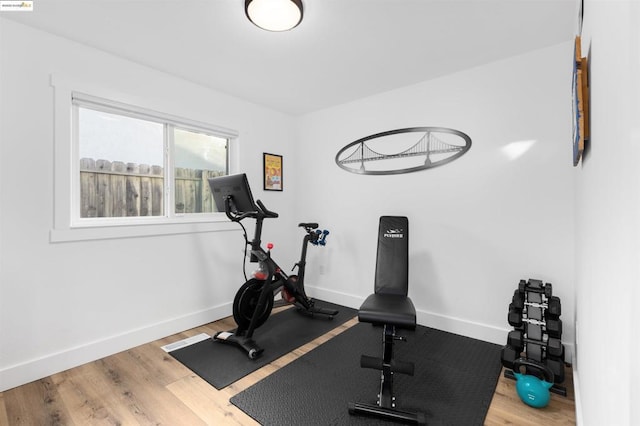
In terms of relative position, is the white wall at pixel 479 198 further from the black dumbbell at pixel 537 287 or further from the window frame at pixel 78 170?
the window frame at pixel 78 170

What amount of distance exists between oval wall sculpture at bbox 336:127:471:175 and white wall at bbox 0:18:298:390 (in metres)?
1.73

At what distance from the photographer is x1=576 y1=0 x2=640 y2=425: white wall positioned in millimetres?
537

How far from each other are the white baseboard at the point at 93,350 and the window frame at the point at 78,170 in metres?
0.88

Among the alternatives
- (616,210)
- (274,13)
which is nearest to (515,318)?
(616,210)

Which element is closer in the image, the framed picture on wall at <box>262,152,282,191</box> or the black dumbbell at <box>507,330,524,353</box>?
the black dumbbell at <box>507,330,524,353</box>

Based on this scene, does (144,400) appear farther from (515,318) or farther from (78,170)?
(515,318)


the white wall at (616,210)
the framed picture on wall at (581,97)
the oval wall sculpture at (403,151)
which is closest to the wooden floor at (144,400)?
the white wall at (616,210)

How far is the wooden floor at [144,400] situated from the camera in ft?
5.77

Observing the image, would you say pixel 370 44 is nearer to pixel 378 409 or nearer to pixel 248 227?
pixel 248 227

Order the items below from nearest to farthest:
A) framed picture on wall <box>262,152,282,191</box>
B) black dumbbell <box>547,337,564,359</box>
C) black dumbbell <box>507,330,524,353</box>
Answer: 1. black dumbbell <box>547,337,564,359</box>
2. black dumbbell <box>507,330,524,353</box>
3. framed picture on wall <box>262,152,282,191</box>

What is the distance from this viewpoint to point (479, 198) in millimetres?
2801

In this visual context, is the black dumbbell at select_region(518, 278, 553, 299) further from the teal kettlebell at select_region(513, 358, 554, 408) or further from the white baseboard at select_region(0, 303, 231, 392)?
the white baseboard at select_region(0, 303, 231, 392)

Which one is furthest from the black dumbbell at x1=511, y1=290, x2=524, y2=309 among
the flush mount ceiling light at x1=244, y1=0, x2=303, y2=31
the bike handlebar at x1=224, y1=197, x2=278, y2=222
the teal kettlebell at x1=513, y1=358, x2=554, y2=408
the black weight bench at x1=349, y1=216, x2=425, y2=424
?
the flush mount ceiling light at x1=244, y1=0, x2=303, y2=31

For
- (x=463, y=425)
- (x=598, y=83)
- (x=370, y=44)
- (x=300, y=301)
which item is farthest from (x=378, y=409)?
(x=370, y=44)
